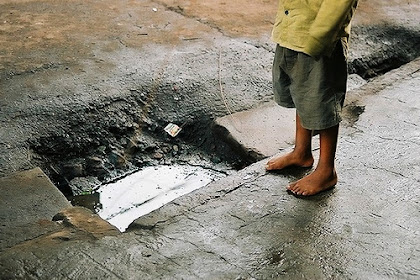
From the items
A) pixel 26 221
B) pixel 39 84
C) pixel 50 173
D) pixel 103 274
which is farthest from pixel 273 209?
pixel 39 84

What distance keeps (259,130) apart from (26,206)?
4.51ft

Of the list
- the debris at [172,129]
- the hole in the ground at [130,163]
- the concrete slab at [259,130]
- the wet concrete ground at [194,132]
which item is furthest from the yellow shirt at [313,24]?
the debris at [172,129]

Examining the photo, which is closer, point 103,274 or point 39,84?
point 103,274

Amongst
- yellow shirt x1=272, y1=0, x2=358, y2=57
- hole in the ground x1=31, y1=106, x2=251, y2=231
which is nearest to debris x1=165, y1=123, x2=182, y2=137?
hole in the ground x1=31, y1=106, x2=251, y2=231

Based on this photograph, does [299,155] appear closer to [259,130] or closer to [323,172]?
[323,172]

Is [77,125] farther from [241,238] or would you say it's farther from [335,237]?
[335,237]

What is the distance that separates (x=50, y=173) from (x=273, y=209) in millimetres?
1250

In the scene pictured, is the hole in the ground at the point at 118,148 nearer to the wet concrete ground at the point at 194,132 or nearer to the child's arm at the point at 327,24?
the wet concrete ground at the point at 194,132

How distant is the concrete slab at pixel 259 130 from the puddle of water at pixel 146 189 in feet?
0.74

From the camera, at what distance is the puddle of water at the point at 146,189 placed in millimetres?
2984

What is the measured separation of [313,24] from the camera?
7.59ft

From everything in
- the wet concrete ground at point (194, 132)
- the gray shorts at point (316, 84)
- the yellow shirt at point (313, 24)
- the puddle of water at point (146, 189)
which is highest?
the yellow shirt at point (313, 24)

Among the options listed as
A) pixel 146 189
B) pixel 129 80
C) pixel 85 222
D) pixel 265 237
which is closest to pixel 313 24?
pixel 265 237

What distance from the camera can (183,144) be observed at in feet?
11.3
